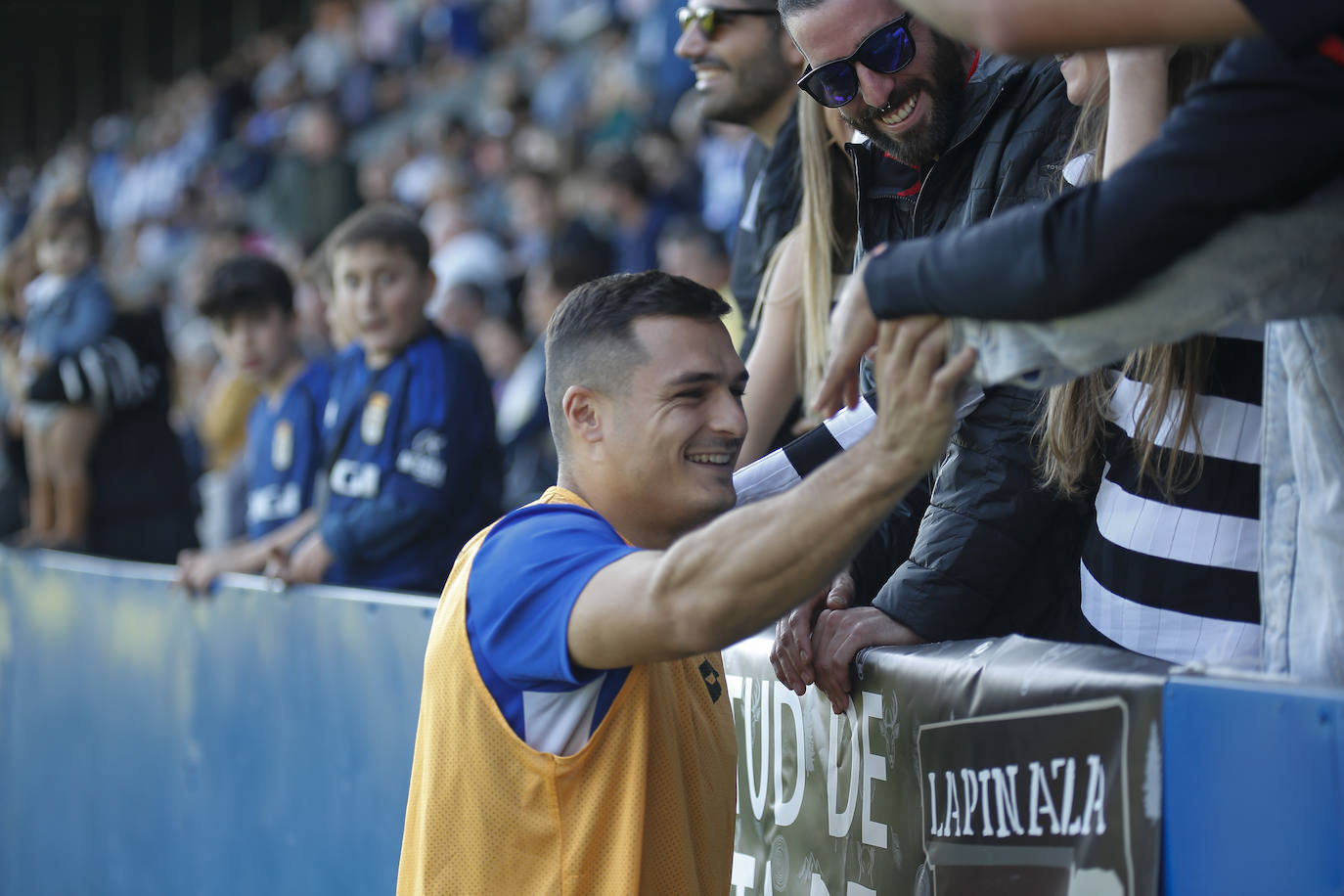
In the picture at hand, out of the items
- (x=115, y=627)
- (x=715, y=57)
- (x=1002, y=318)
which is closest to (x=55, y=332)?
(x=115, y=627)

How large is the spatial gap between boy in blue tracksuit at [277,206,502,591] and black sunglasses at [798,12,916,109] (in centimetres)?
225

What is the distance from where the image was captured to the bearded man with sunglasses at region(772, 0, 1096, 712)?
7.17 ft

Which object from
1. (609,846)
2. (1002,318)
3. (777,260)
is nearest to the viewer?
(1002,318)

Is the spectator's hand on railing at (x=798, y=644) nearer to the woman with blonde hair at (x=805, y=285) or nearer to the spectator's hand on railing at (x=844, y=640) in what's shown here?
the spectator's hand on railing at (x=844, y=640)

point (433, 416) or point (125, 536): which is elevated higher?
point (433, 416)

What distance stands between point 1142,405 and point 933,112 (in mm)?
702

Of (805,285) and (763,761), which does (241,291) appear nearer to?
(805,285)

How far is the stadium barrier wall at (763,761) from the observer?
1476mm

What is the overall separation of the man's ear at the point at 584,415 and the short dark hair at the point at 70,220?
204 inches

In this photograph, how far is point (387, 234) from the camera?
4539 mm

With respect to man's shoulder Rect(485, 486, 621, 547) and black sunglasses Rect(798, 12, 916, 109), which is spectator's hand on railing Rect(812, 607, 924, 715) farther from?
black sunglasses Rect(798, 12, 916, 109)

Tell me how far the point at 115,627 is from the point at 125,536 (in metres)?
1.60

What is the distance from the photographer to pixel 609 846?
6.24 feet

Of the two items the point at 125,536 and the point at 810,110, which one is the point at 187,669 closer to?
the point at 125,536
